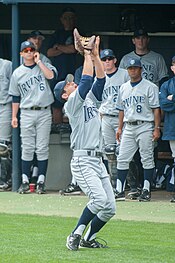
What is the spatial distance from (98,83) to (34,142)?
4.83m

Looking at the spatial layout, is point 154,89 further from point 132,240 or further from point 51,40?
point 132,240

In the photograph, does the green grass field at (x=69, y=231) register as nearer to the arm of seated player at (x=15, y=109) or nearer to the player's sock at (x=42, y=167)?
the player's sock at (x=42, y=167)

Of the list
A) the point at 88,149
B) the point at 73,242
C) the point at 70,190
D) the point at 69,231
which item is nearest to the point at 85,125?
the point at 88,149

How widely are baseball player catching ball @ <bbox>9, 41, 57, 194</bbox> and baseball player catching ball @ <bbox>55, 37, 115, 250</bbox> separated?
4438 mm

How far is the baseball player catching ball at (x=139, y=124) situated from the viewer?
12070 mm

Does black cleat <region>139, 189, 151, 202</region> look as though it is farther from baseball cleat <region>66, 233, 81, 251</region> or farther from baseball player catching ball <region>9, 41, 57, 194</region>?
baseball cleat <region>66, 233, 81, 251</region>

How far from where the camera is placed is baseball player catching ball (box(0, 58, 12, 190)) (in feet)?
43.8

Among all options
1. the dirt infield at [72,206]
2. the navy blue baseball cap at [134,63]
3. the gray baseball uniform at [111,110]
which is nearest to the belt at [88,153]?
the dirt infield at [72,206]

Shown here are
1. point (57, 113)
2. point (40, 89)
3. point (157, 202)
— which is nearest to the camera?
point (157, 202)

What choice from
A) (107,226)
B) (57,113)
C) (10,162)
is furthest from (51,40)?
(107,226)

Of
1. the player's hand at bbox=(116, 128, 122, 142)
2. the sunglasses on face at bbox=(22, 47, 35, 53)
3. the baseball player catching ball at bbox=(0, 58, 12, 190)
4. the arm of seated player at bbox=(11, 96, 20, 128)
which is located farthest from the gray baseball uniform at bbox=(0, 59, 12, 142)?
the player's hand at bbox=(116, 128, 122, 142)

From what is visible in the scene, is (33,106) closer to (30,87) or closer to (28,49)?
(30,87)

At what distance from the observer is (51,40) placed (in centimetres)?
1416

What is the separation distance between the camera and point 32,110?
12.9 m
